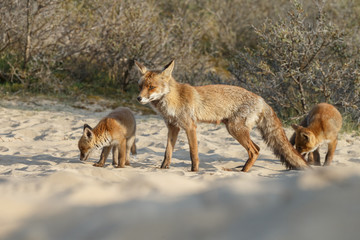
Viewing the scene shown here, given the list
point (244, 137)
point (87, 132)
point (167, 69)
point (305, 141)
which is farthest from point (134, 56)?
point (305, 141)

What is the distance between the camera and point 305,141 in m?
6.06

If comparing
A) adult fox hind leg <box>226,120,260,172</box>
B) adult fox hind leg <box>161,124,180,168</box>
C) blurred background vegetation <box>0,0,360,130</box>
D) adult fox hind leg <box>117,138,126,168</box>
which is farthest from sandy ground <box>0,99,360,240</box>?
blurred background vegetation <box>0,0,360,130</box>

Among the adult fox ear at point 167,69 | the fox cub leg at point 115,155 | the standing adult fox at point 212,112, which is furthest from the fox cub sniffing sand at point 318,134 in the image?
the fox cub leg at point 115,155

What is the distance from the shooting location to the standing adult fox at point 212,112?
582 centimetres

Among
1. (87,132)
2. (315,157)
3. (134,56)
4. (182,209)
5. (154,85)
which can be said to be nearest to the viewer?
(182,209)

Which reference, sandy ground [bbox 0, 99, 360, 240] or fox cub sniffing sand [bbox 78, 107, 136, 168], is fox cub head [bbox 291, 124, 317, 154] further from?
sandy ground [bbox 0, 99, 360, 240]

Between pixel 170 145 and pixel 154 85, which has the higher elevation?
pixel 154 85

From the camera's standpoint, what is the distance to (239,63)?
10.3m

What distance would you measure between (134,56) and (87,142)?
220 inches

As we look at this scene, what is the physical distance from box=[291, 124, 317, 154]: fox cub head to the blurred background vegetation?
8.86 feet

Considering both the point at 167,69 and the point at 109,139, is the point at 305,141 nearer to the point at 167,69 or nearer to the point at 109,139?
the point at 167,69

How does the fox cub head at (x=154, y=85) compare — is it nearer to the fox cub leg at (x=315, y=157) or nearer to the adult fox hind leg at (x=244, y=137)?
the adult fox hind leg at (x=244, y=137)

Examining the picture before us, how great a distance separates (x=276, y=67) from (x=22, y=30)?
6623mm

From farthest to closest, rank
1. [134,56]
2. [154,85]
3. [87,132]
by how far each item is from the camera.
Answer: [134,56] < [87,132] < [154,85]
